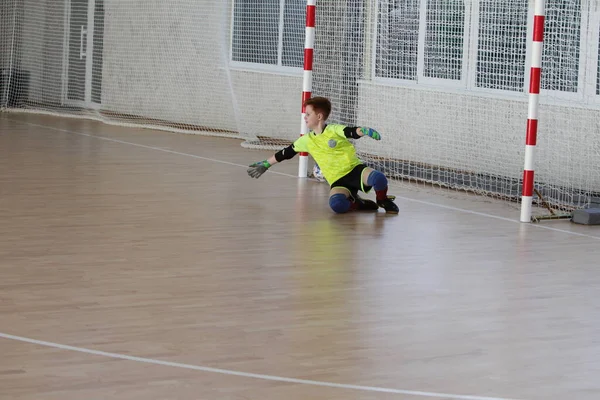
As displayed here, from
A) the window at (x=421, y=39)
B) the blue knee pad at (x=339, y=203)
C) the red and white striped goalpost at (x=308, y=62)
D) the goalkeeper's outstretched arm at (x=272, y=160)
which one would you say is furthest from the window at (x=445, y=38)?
the blue knee pad at (x=339, y=203)

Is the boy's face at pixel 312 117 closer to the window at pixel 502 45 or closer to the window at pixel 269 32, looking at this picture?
the window at pixel 502 45

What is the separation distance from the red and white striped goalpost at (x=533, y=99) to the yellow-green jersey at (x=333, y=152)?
109 cm

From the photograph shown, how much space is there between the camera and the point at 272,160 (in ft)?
22.8

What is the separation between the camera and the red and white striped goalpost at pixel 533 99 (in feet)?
20.5

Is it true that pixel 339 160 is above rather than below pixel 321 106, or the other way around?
below

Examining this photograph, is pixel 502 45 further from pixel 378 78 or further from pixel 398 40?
pixel 378 78

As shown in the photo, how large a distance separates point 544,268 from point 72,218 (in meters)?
2.59

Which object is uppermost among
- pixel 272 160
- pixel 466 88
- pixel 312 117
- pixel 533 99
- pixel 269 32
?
pixel 269 32

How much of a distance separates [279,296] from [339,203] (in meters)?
2.22

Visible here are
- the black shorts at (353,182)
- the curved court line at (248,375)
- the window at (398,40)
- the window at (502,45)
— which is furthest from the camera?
the window at (398,40)

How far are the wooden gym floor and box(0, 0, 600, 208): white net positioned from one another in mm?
1104

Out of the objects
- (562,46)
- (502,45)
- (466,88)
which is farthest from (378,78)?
(562,46)

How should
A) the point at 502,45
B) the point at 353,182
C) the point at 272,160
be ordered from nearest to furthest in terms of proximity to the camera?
the point at 353,182 < the point at 272,160 < the point at 502,45

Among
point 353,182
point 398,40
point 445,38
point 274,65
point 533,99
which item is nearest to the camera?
point 533,99
